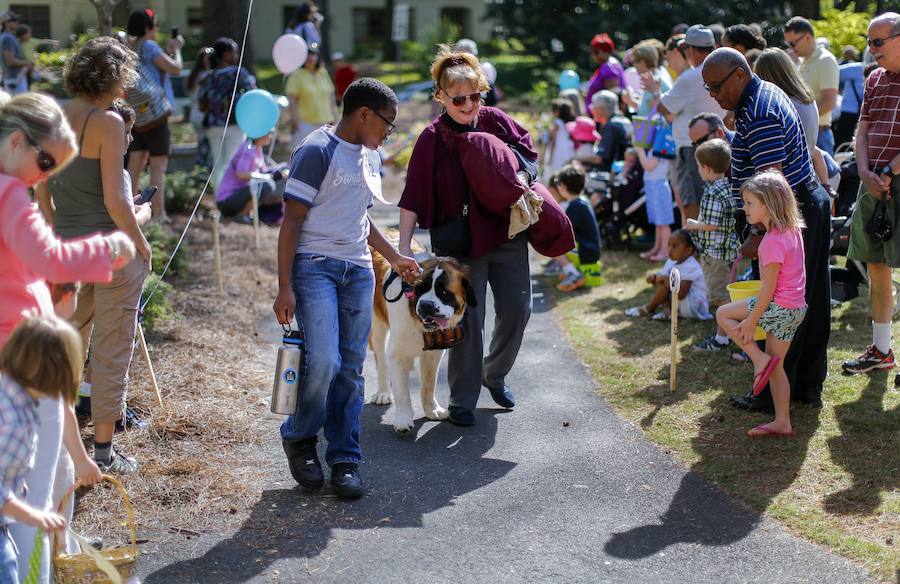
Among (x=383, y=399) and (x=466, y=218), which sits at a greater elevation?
(x=466, y=218)

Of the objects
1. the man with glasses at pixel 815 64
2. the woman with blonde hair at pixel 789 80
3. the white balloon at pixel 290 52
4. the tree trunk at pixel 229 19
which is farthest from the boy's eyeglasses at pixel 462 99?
the tree trunk at pixel 229 19

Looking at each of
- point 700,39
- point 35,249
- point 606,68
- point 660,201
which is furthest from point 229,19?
point 35,249

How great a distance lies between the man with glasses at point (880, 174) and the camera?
6.51m

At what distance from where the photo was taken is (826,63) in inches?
354

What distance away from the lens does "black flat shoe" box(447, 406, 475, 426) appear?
21.1ft

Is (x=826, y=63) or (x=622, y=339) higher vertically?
(x=826, y=63)

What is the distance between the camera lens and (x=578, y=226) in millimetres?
10516

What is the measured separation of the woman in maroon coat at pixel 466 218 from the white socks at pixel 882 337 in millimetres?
2602

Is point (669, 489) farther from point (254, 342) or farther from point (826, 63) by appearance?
point (826, 63)

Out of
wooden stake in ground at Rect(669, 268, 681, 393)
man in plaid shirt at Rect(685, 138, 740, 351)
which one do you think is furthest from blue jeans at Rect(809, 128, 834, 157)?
wooden stake in ground at Rect(669, 268, 681, 393)

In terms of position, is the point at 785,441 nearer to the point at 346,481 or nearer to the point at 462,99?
the point at 346,481

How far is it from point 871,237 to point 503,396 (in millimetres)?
2749

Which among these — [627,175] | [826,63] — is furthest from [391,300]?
[627,175]

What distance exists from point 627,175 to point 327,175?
7.43m
